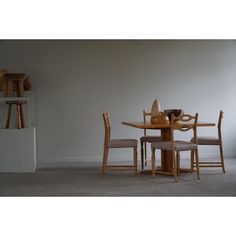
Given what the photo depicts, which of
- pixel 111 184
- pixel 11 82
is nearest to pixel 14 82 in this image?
pixel 11 82

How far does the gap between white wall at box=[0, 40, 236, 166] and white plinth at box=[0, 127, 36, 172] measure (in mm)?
1015

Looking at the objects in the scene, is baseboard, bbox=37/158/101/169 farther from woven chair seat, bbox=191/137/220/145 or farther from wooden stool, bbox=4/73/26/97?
woven chair seat, bbox=191/137/220/145

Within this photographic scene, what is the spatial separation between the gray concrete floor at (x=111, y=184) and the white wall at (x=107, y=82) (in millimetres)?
1155

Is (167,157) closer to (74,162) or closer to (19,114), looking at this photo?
(74,162)

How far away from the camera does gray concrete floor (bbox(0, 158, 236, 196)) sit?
5.12 meters

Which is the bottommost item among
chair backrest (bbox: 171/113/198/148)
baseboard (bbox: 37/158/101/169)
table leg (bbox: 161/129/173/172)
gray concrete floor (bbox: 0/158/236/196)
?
baseboard (bbox: 37/158/101/169)

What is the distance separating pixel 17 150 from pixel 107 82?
195cm

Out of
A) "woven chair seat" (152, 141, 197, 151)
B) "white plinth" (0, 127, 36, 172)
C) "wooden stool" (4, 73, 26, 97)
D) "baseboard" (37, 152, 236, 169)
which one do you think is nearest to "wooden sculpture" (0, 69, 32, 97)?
"wooden stool" (4, 73, 26, 97)

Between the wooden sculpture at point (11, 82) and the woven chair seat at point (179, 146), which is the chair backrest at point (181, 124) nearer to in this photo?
the woven chair seat at point (179, 146)
